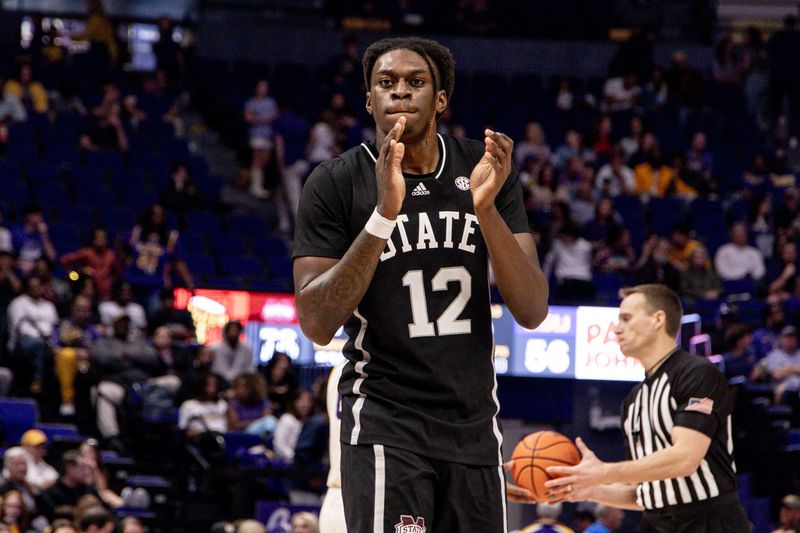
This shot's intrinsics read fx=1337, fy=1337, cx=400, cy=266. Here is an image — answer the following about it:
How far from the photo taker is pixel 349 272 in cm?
376

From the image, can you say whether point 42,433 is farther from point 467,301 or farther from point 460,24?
point 460,24

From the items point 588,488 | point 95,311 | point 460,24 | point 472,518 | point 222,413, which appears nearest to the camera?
point 472,518

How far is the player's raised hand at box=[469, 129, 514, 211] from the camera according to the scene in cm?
379

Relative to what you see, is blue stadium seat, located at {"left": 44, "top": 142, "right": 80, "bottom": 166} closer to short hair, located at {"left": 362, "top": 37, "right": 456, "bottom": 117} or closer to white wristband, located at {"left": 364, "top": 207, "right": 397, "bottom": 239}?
short hair, located at {"left": 362, "top": 37, "right": 456, "bottom": 117}

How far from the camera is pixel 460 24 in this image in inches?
909

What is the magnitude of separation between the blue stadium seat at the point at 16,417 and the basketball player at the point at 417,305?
959cm

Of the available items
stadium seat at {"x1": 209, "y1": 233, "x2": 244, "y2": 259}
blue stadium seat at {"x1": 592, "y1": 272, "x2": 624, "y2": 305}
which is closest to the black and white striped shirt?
blue stadium seat at {"x1": 592, "y1": 272, "x2": 624, "y2": 305}

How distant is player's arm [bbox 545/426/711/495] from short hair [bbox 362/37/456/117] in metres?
1.86

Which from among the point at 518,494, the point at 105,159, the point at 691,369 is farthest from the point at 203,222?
the point at 518,494

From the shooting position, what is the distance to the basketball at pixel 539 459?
5422 millimetres

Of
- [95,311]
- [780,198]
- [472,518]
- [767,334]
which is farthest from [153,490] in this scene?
[780,198]

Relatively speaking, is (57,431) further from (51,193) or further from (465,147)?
(465,147)

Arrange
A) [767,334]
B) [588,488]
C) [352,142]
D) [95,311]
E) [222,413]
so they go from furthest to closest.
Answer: [352,142] → [767,334] → [95,311] → [222,413] → [588,488]

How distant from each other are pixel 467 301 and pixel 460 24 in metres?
19.6
